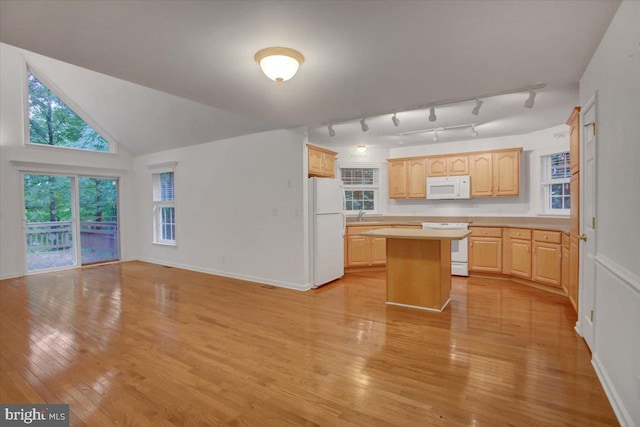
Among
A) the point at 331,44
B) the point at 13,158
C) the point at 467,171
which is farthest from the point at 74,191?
the point at 467,171

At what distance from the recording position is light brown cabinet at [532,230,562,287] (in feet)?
13.4

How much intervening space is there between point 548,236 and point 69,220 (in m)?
8.32

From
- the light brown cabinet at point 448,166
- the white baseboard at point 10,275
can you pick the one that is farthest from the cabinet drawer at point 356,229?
the white baseboard at point 10,275

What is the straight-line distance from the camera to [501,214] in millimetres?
5465

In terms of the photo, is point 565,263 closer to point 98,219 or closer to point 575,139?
point 575,139

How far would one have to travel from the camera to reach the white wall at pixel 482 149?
196 inches

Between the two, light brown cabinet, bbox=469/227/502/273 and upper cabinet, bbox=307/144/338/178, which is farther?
light brown cabinet, bbox=469/227/502/273

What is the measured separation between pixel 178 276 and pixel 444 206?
5086 mm

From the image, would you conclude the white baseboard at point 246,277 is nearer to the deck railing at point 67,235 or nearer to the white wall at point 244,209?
the white wall at point 244,209

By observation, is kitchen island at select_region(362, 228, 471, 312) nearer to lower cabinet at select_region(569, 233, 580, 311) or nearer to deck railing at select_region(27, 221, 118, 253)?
lower cabinet at select_region(569, 233, 580, 311)

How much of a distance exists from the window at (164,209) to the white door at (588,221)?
6.55 metres

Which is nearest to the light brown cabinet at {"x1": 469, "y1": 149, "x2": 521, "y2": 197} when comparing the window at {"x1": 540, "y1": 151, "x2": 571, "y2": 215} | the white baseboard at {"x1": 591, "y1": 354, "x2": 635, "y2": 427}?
the window at {"x1": 540, "y1": 151, "x2": 571, "y2": 215}

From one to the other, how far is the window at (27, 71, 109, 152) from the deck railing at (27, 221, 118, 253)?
62.0 inches

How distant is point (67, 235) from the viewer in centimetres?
617
